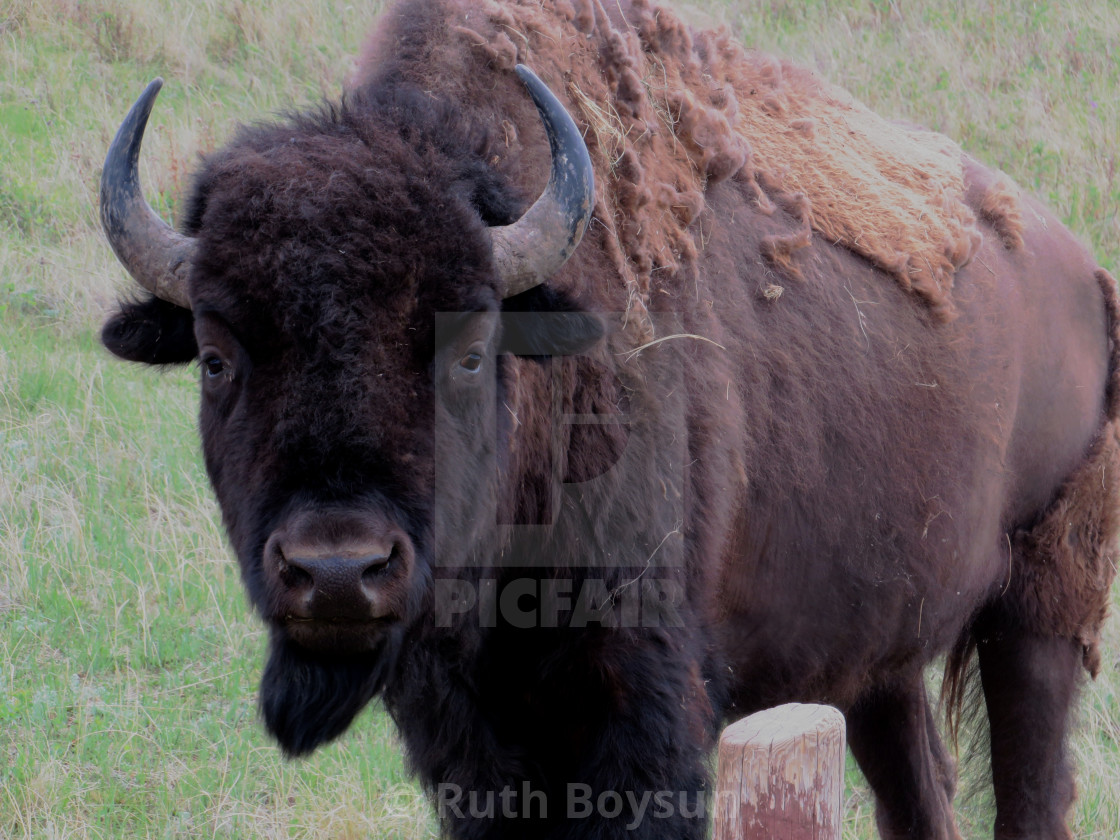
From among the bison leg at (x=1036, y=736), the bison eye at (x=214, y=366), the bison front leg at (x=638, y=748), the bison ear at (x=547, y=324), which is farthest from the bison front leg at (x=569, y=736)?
the bison leg at (x=1036, y=736)

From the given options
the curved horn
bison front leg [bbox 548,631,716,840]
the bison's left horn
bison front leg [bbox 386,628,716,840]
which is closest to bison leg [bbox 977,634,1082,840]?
bison front leg [bbox 386,628,716,840]

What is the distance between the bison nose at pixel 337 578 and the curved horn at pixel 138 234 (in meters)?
0.87

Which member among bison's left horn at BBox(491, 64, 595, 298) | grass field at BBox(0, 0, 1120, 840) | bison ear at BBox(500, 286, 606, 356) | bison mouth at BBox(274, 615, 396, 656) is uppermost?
bison's left horn at BBox(491, 64, 595, 298)

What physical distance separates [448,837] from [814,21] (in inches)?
437

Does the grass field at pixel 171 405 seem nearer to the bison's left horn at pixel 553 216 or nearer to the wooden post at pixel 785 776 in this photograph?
the bison's left horn at pixel 553 216

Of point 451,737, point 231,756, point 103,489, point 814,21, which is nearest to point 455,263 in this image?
point 451,737

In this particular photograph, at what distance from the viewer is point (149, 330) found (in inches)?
134

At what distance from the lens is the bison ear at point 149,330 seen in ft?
11.1

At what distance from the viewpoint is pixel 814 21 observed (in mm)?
13109

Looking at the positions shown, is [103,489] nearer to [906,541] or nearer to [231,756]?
[231,756]

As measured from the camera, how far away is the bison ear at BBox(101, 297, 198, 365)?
339 cm

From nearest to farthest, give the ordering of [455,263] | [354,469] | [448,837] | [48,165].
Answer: [354,469] → [455,263] → [448,837] → [48,165]

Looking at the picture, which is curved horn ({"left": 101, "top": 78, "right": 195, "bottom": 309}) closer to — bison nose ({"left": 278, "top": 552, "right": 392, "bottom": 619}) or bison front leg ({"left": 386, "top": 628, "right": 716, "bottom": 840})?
bison nose ({"left": 278, "top": 552, "right": 392, "bottom": 619})

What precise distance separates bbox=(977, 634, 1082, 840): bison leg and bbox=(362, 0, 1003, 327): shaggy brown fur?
148cm
